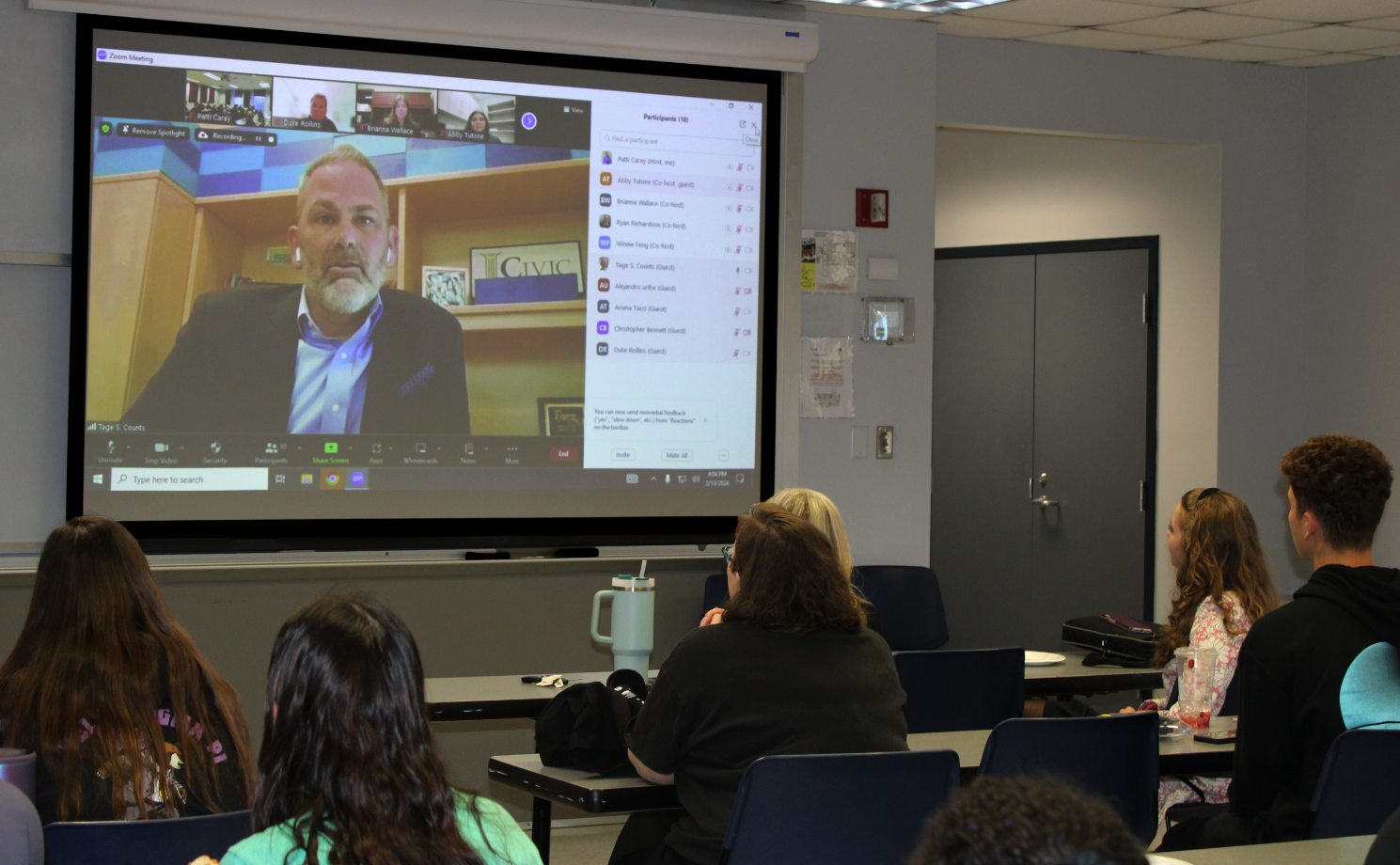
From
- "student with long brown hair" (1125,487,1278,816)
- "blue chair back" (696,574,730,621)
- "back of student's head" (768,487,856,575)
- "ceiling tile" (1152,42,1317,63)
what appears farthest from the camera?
"ceiling tile" (1152,42,1317,63)

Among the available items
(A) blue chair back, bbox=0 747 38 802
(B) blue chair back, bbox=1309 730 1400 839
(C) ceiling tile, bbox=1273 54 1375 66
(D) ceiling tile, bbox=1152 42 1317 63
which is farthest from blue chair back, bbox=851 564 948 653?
(A) blue chair back, bbox=0 747 38 802

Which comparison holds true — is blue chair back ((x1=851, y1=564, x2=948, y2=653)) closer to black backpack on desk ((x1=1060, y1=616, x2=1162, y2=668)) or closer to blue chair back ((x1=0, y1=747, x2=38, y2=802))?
black backpack on desk ((x1=1060, y1=616, x2=1162, y2=668))

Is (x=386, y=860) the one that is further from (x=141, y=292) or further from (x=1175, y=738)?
(x=141, y=292)

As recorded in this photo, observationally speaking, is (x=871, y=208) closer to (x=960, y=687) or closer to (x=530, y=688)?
(x=960, y=687)

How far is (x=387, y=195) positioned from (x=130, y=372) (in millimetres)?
936

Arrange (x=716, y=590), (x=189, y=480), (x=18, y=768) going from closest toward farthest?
(x=18, y=768), (x=189, y=480), (x=716, y=590)

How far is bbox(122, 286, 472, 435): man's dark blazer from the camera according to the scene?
12.3 feet

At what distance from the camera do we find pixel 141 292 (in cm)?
368

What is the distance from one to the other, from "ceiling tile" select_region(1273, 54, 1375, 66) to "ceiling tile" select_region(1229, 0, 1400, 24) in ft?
1.82

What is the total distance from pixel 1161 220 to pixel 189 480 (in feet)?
13.4

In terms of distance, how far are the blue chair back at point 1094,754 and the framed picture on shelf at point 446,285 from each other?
2464 millimetres

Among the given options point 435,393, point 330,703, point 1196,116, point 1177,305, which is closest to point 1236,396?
point 1177,305

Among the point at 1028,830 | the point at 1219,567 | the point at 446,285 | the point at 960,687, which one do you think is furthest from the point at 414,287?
the point at 1028,830

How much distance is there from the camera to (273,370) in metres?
3.82
